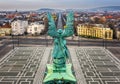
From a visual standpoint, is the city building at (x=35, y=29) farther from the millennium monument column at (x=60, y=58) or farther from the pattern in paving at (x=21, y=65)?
the millennium monument column at (x=60, y=58)

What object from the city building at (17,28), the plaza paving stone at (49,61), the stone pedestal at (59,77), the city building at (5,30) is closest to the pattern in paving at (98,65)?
the plaza paving stone at (49,61)

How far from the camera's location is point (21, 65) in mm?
47344

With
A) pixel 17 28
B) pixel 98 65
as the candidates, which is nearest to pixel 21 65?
pixel 98 65

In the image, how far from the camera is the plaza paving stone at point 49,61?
38.8 meters

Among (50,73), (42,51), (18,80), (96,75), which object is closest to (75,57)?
(42,51)

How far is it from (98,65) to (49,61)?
892 centimetres

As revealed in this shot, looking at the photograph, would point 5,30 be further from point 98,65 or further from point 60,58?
point 60,58

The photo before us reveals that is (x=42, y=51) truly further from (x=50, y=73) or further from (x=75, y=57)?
(x=50, y=73)

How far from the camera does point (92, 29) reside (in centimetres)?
8912

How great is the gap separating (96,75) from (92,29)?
1943 inches

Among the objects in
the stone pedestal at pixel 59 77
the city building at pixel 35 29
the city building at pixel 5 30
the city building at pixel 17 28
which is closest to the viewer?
the stone pedestal at pixel 59 77

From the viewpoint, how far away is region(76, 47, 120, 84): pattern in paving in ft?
128

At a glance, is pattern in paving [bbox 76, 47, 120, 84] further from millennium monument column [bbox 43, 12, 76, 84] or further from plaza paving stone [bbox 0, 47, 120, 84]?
millennium monument column [bbox 43, 12, 76, 84]

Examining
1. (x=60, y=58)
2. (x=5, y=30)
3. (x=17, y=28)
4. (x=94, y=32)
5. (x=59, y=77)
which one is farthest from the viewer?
(x=17, y=28)
